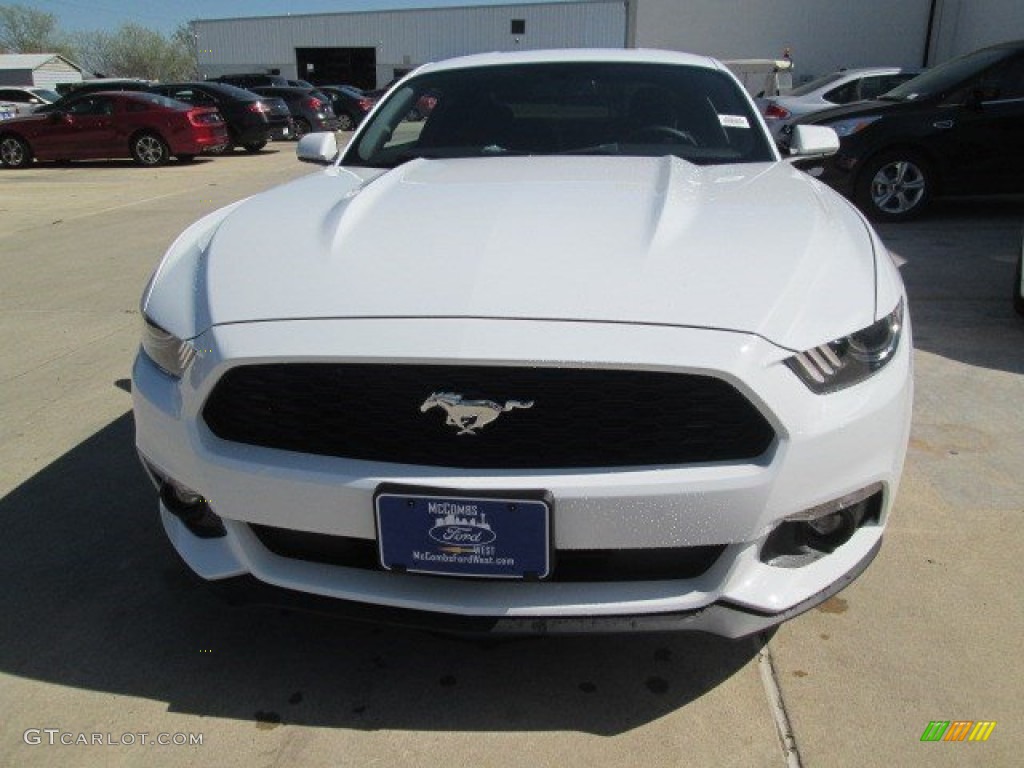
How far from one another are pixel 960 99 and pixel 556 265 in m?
7.08

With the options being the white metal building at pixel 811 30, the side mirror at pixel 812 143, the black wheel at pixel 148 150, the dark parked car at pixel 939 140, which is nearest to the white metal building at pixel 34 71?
the white metal building at pixel 811 30

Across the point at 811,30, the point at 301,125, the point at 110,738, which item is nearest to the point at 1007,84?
the point at 110,738

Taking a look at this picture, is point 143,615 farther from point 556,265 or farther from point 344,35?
point 344,35

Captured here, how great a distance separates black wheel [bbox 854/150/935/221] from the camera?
24.8 ft

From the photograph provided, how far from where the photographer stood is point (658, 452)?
1656 mm

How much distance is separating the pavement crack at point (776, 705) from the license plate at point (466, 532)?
67cm

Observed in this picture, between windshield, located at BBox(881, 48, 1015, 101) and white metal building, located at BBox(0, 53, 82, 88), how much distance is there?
56.0 metres

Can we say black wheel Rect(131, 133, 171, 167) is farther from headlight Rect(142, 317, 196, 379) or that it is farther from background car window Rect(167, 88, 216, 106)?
headlight Rect(142, 317, 196, 379)

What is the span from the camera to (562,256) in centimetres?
187

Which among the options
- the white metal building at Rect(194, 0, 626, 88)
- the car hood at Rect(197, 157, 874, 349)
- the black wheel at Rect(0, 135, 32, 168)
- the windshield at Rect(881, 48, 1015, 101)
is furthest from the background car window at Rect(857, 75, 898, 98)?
the white metal building at Rect(194, 0, 626, 88)

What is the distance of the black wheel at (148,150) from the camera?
1502 cm

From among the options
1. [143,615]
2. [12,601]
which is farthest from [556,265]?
[12,601]

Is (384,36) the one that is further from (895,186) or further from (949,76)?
(895,186)

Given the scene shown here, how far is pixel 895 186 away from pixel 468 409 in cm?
726
